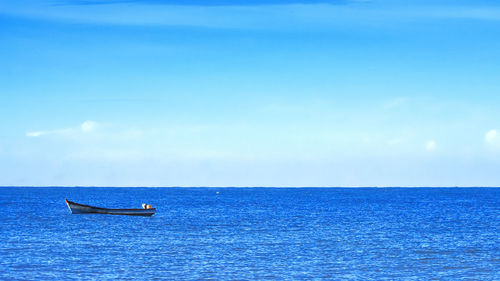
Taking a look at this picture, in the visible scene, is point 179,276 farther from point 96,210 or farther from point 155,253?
point 96,210

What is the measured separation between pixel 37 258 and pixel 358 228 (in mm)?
38065

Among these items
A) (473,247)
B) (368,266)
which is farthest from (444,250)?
(368,266)

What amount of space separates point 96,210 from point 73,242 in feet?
125

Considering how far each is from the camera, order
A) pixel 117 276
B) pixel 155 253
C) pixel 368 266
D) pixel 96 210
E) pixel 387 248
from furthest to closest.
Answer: pixel 96 210 < pixel 387 248 < pixel 155 253 < pixel 368 266 < pixel 117 276

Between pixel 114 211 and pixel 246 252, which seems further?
pixel 114 211

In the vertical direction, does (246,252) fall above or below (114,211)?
below

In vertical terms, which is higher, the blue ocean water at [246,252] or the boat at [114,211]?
the boat at [114,211]

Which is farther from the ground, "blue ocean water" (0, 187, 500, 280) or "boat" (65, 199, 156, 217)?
"boat" (65, 199, 156, 217)

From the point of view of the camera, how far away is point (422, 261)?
40031 millimetres

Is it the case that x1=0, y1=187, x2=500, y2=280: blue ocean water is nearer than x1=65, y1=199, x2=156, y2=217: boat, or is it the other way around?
x1=0, y1=187, x2=500, y2=280: blue ocean water

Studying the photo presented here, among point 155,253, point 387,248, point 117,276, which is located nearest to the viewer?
point 117,276

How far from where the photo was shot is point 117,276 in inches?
1334

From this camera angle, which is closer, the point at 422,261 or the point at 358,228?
the point at 422,261

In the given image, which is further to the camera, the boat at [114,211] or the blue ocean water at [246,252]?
the boat at [114,211]
